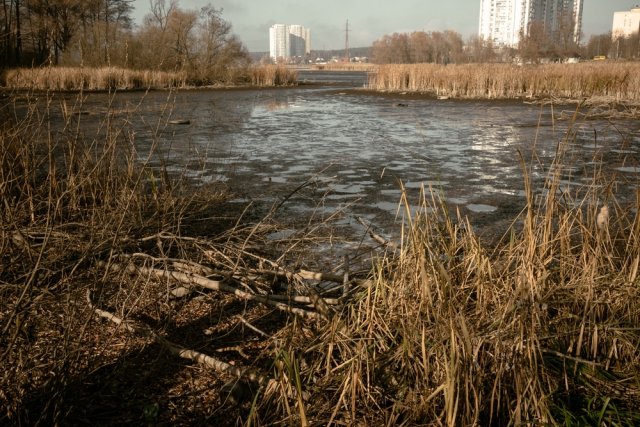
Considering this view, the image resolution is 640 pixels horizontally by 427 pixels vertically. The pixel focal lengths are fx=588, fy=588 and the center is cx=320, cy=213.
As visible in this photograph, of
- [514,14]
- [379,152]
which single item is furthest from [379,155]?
[514,14]

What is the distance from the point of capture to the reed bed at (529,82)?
1980 cm

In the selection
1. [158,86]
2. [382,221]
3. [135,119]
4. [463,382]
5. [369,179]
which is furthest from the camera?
[158,86]

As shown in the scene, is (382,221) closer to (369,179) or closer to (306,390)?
(369,179)

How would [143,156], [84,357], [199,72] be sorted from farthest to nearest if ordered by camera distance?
[199,72], [143,156], [84,357]

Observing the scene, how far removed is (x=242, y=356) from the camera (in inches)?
119

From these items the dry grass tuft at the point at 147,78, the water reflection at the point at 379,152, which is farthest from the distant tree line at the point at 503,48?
the water reflection at the point at 379,152

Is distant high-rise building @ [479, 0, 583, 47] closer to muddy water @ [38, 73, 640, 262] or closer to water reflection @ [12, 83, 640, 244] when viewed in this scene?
water reflection @ [12, 83, 640, 244]

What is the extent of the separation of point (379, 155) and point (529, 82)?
15407mm

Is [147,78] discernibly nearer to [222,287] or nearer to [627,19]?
[222,287]

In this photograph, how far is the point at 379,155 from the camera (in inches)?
380

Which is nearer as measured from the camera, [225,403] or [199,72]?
[225,403]

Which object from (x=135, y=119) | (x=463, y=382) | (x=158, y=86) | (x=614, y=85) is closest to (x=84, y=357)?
(x=463, y=382)

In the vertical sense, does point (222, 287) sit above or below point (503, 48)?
below

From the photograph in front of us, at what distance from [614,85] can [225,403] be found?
20536mm
